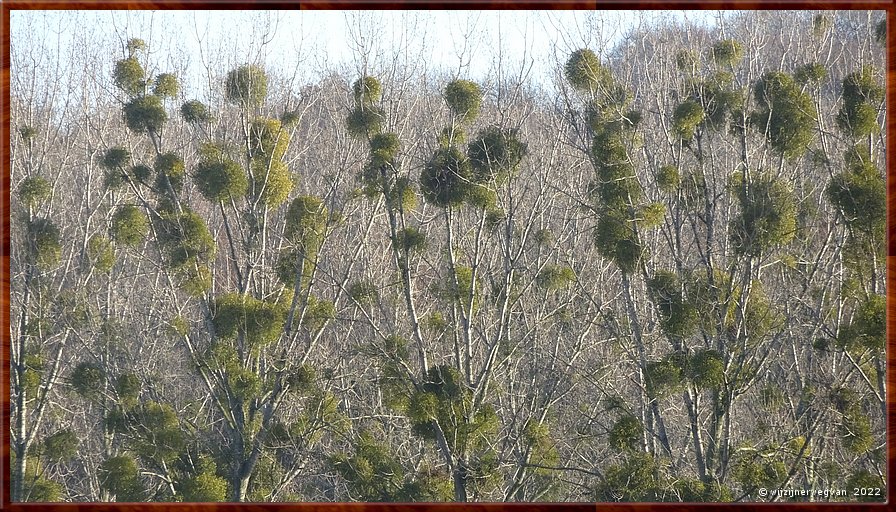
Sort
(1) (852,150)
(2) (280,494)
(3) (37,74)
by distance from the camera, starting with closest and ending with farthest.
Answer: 1. (1) (852,150)
2. (3) (37,74)
3. (2) (280,494)

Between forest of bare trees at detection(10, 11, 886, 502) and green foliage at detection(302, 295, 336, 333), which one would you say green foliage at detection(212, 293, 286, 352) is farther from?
green foliage at detection(302, 295, 336, 333)

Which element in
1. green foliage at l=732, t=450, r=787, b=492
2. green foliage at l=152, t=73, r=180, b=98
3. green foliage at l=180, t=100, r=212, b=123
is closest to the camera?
green foliage at l=732, t=450, r=787, b=492

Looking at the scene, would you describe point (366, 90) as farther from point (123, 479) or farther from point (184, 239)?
point (123, 479)

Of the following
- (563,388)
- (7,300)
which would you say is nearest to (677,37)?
(563,388)

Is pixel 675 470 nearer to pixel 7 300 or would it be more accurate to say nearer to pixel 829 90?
pixel 829 90

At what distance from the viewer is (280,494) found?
788cm

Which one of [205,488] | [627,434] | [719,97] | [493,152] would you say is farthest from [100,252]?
[719,97]

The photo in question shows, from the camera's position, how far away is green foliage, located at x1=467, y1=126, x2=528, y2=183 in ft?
22.0

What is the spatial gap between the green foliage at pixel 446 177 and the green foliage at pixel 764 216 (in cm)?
204

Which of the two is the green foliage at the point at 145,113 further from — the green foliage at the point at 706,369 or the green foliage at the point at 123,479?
the green foliage at the point at 706,369

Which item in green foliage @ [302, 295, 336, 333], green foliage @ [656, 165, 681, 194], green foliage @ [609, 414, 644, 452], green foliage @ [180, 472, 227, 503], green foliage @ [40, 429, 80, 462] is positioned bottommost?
green foliage @ [40, 429, 80, 462]

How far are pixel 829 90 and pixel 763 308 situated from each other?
2242 mm

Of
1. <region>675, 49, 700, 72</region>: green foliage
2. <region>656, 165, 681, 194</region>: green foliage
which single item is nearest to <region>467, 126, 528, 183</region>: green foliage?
<region>656, 165, 681, 194</region>: green foliage

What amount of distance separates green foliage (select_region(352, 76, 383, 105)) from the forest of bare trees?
0.02 meters
